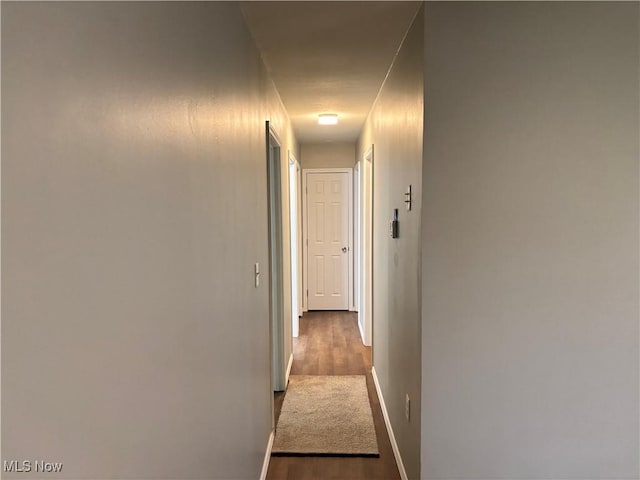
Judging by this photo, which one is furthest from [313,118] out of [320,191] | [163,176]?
[163,176]

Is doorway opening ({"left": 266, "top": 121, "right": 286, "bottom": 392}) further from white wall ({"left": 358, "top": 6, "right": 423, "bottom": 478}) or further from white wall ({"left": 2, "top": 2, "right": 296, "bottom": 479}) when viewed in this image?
white wall ({"left": 2, "top": 2, "right": 296, "bottom": 479})

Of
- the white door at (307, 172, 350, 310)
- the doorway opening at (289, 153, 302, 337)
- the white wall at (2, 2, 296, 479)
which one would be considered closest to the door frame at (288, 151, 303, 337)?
the doorway opening at (289, 153, 302, 337)

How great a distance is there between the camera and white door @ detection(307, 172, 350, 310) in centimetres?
591

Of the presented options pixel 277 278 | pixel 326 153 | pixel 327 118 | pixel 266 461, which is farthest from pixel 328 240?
pixel 266 461

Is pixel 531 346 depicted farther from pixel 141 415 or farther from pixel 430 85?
pixel 141 415

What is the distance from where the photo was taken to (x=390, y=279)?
2.79 meters

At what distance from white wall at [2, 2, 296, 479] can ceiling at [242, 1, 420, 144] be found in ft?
1.57

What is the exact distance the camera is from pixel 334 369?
4000 millimetres

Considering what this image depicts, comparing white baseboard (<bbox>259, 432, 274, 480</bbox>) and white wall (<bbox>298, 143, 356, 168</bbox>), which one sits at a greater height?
white wall (<bbox>298, 143, 356, 168</bbox>)

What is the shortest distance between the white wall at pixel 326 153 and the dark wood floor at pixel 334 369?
78.7 inches

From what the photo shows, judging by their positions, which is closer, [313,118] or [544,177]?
[544,177]

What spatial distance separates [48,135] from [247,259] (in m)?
1.42

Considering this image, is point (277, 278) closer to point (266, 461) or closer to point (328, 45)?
point (266, 461)

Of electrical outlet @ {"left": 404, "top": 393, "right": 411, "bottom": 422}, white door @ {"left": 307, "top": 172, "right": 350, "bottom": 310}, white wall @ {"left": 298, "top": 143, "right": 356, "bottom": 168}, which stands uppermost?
white wall @ {"left": 298, "top": 143, "right": 356, "bottom": 168}
